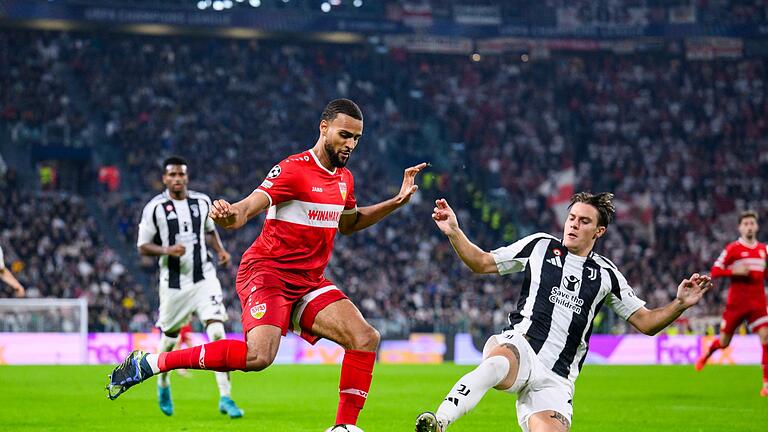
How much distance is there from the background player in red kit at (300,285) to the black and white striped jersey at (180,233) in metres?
4.33

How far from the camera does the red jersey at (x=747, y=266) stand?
52.6ft

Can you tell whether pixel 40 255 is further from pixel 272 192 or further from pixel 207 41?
pixel 272 192

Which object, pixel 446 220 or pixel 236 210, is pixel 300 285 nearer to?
pixel 236 210

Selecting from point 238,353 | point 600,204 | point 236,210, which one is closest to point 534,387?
point 600,204

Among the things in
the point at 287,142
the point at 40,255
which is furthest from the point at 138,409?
the point at 287,142

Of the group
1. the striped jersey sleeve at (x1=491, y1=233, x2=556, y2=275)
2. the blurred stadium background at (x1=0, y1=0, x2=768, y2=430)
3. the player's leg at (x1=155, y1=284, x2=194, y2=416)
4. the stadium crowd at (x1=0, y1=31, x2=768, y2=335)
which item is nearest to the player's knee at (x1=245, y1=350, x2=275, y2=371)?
the striped jersey sleeve at (x1=491, y1=233, x2=556, y2=275)

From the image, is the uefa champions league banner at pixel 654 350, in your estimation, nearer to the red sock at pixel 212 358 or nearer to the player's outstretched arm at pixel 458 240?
the red sock at pixel 212 358

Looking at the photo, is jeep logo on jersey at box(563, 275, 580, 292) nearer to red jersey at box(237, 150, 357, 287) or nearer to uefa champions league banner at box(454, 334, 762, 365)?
red jersey at box(237, 150, 357, 287)

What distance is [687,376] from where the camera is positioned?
69.2 ft

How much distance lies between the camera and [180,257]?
12609 mm

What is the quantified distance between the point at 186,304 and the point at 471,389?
21.6 ft

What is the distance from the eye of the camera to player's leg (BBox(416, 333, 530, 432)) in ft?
20.7

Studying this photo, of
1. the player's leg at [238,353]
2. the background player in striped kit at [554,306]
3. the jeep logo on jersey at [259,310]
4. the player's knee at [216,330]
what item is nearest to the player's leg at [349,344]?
the player's leg at [238,353]

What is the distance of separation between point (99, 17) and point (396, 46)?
1226cm
